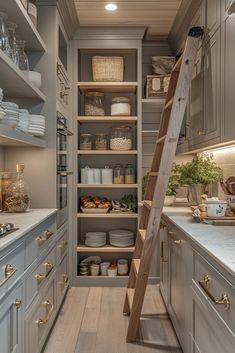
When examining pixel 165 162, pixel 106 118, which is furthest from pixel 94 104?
pixel 165 162

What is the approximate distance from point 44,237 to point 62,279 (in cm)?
88

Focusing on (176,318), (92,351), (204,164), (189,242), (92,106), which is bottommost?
(92,351)

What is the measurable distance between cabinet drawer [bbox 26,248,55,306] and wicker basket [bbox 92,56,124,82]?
1793 millimetres

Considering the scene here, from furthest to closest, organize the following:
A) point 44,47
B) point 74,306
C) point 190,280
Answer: point 74,306, point 44,47, point 190,280

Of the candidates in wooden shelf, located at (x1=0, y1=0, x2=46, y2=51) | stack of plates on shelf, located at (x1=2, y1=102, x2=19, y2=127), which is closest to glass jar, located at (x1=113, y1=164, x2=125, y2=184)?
wooden shelf, located at (x1=0, y1=0, x2=46, y2=51)

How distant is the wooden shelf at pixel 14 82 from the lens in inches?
72.0

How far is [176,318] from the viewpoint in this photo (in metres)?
2.30

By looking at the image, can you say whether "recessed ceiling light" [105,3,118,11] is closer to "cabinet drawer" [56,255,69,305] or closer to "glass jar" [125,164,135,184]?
"glass jar" [125,164,135,184]

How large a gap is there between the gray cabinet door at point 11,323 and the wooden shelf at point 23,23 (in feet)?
5.26

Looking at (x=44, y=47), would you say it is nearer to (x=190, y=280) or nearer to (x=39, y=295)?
(x=39, y=295)

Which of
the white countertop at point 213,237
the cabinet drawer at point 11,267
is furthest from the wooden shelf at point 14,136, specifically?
the white countertop at point 213,237

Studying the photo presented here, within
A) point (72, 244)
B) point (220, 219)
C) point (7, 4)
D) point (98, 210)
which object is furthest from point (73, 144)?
point (220, 219)

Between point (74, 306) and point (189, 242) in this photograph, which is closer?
point (189, 242)

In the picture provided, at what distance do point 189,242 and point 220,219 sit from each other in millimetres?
375
